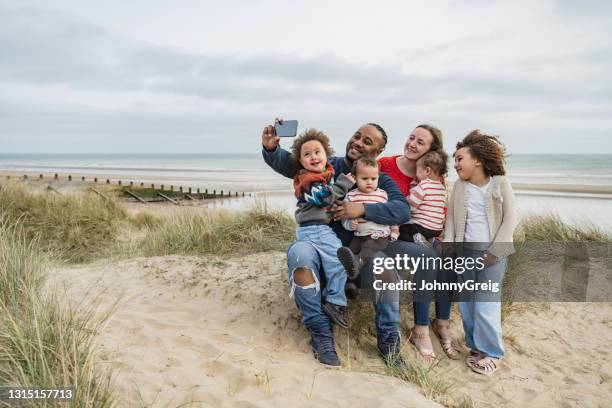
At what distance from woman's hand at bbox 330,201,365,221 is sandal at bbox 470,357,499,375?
1631 mm

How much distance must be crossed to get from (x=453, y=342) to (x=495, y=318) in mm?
620

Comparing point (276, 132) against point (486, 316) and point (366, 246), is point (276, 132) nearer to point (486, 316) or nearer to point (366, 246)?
point (366, 246)

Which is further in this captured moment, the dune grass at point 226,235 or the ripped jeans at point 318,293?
the dune grass at point 226,235

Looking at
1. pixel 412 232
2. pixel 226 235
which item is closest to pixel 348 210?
pixel 412 232

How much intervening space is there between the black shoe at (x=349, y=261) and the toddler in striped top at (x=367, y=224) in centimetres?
21

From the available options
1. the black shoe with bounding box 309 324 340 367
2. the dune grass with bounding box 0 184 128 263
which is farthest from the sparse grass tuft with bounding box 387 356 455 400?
the dune grass with bounding box 0 184 128 263

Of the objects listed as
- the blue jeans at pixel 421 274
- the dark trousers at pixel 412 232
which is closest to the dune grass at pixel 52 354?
the blue jeans at pixel 421 274

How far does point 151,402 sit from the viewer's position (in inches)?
111

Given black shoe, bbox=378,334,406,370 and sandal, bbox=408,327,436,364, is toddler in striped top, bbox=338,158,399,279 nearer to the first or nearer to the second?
Answer: black shoe, bbox=378,334,406,370

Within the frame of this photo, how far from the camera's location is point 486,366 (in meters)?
4.10

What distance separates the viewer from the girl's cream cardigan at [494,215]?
3.89 meters

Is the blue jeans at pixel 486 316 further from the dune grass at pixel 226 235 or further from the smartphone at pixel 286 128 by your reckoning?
the dune grass at pixel 226 235

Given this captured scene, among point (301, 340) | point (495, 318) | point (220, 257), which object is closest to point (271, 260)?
point (220, 257)

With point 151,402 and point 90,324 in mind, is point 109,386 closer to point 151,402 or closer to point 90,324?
point 151,402
